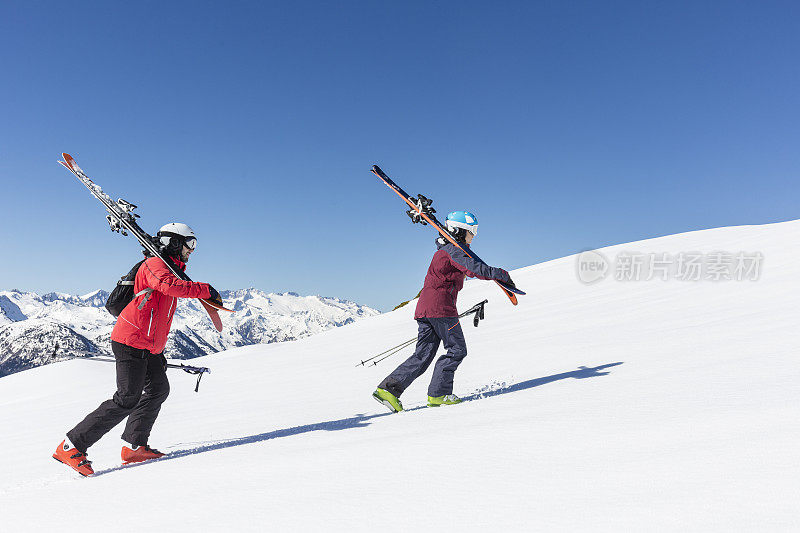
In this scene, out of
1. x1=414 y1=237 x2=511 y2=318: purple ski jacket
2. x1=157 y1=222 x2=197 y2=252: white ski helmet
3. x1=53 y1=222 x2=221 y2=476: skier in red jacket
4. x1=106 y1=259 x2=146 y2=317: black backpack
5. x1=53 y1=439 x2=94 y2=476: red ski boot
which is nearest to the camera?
x1=53 y1=439 x2=94 y2=476: red ski boot

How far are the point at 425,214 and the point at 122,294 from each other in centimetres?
333

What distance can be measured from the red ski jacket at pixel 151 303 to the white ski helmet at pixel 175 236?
11.3 inches

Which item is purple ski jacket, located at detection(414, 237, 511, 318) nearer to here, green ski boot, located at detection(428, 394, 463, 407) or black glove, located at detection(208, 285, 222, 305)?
green ski boot, located at detection(428, 394, 463, 407)

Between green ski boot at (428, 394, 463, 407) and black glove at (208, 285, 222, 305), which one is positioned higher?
black glove at (208, 285, 222, 305)

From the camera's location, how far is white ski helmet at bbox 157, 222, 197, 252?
4734 mm

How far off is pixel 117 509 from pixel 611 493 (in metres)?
2.68

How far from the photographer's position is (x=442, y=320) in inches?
215

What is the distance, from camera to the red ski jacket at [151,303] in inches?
170

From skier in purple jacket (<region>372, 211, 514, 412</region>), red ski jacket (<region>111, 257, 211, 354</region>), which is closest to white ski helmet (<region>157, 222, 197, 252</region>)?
red ski jacket (<region>111, 257, 211, 354</region>)

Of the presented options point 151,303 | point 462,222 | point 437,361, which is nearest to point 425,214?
point 462,222

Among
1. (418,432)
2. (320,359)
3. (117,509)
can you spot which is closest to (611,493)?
(418,432)

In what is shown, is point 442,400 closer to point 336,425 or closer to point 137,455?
point 336,425

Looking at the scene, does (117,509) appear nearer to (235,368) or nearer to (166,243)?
(166,243)

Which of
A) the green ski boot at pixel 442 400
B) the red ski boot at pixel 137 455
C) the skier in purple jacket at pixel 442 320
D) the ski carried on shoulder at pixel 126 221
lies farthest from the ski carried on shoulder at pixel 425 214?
the red ski boot at pixel 137 455
